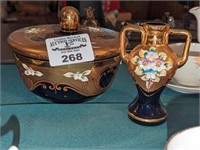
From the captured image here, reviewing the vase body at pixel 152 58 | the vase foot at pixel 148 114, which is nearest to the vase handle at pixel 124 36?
the vase body at pixel 152 58

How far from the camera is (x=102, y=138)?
0.67m

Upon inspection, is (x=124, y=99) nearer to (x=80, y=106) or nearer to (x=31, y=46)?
(x=80, y=106)

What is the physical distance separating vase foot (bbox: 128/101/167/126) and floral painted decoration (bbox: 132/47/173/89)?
3.1 inches

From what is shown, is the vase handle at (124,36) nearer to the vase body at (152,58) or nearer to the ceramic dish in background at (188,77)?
the vase body at (152,58)

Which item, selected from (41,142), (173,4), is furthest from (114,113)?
(173,4)

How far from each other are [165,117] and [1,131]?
1.05 ft

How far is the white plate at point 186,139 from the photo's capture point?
0.55 m

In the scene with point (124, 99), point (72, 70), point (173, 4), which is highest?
point (72, 70)

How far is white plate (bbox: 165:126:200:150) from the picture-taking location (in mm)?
551

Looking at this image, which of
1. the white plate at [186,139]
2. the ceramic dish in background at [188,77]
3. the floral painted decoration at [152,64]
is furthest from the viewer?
the ceramic dish in background at [188,77]

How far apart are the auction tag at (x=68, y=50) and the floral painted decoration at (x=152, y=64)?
96 millimetres

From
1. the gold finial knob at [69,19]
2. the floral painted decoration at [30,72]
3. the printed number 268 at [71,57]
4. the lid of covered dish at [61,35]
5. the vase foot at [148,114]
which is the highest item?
the gold finial knob at [69,19]

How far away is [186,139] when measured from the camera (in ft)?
1.86

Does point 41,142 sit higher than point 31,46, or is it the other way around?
point 31,46
